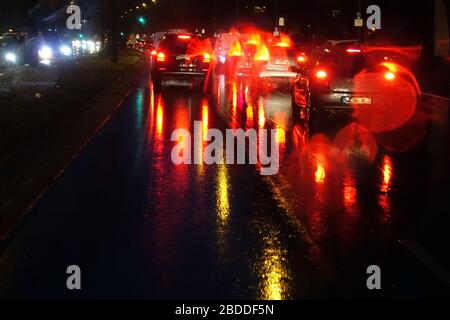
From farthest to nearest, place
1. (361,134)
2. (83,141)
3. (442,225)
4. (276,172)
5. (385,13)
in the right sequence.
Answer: (385,13)
(361,134)
(83,141)
(276,172)
(442,225)

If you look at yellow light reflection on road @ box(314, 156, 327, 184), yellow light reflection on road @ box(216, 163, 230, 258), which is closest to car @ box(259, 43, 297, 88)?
yellow light reflection on road @ box(314, 156, 327, 184)

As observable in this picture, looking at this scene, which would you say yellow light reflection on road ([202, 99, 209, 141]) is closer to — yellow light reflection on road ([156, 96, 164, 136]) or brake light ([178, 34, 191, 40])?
yellow light reflection on road ([156, 96, 164, 136])

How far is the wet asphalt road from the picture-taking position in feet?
20.9

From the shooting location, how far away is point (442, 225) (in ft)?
27.8

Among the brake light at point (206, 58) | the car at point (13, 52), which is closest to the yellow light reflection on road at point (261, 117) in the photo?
the brake light at point (206, 58)

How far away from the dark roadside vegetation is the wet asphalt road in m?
0.34

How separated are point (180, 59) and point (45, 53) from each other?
13950 mm

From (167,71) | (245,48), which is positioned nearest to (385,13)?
(245,48)

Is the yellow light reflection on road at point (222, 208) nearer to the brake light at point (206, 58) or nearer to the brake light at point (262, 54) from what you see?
the brake light at point (206, 58)

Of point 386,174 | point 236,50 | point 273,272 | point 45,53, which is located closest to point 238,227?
point 273,272

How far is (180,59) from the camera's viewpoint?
28359 millimetres
